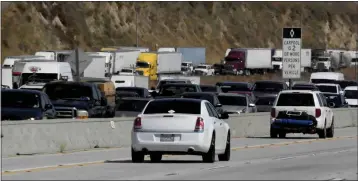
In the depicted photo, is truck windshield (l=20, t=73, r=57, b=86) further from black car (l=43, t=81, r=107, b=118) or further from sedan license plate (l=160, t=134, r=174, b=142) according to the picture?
sedan license plate (l=160, t=134, r=174, b=142)

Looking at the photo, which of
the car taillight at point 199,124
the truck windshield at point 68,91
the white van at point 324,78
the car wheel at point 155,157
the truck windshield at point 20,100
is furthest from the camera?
the white van at point 324,78

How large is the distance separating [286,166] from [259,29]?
129m

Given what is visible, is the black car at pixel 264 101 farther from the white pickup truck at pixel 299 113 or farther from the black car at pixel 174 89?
the white pickup truck at pixel 299 113

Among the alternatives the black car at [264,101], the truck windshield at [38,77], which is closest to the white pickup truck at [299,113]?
the black car at [264,101]

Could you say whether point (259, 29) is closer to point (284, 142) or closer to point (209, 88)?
point (209, 88)

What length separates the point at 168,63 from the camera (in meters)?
105

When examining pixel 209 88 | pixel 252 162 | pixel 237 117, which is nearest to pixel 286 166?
pixel 252 162

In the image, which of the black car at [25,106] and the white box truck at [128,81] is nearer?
the black car at [25,106]

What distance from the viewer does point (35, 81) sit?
53.3 m

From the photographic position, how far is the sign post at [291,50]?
54094 millimetres

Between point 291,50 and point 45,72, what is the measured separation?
12539 mm

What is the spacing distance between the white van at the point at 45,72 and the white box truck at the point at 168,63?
4474 centimetres

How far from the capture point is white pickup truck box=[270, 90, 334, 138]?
37344mm

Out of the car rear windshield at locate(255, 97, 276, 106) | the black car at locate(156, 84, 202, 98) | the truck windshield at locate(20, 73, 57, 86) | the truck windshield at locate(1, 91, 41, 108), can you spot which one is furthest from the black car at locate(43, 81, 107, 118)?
the car rear windshield at locate(255, 97, 276, 106)
